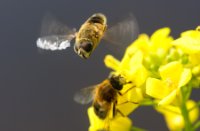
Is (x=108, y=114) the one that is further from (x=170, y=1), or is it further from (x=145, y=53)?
(x=170, y=1)

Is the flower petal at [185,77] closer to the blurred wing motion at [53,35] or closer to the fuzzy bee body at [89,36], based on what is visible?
the fuzzy bee body at [89,36]

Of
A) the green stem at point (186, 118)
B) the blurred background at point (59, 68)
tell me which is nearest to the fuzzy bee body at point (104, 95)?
the green stem at point (186, 118)

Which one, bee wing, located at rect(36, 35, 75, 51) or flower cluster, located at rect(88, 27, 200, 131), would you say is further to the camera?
bee wing, located at rect(36, 35, 75, 51)

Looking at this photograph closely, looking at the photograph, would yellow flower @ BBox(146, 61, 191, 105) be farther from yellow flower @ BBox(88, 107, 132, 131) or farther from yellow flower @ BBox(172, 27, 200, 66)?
yellow flower @ BBox(88, 107, 132, 131)

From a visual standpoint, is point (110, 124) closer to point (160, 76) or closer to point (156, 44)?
point (160, 76)

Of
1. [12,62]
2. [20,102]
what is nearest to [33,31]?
[12,62]

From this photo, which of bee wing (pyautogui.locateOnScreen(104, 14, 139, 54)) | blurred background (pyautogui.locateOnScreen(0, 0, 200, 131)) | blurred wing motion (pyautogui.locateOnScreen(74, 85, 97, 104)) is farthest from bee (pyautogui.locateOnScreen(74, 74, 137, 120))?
blurred background (pyautogui.locateOnScreen(0, 0, 200, 131))
